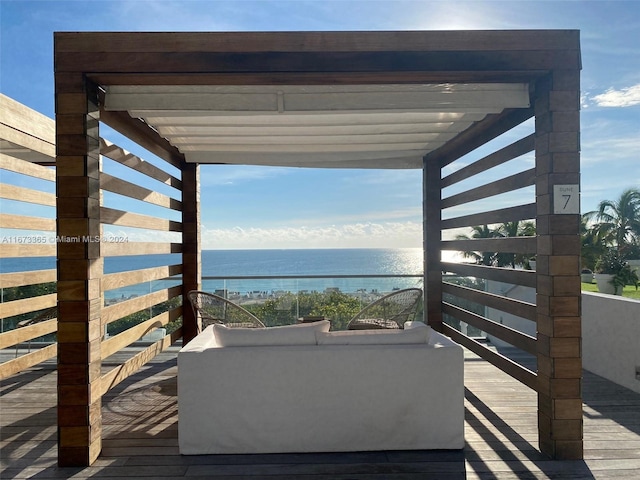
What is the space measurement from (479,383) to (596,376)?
1375mm

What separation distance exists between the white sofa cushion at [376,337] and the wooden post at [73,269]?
5.21 ft

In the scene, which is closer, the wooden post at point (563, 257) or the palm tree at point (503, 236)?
the wooden post at point (563, 257)

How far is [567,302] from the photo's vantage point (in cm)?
305

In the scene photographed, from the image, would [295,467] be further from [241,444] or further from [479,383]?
[479,383]

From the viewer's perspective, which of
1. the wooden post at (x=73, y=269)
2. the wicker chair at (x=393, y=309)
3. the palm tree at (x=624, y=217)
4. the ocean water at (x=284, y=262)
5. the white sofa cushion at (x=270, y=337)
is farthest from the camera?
the ocean water at (x=284, y=262)

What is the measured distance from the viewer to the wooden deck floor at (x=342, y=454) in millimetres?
2771

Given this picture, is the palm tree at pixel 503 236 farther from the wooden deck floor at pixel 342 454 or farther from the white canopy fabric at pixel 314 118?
the wooden deck floor at pixel 342 454

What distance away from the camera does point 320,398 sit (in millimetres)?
3012

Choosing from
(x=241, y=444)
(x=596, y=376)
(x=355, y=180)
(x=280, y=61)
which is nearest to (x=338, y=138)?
(x=280, y=61)

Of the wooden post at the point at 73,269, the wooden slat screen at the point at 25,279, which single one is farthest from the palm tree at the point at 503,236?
the wooden post at the point at 73,269

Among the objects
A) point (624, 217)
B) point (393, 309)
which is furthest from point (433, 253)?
point (624, 217)

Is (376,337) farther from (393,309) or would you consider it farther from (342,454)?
(393,309)

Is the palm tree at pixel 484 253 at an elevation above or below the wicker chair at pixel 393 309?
above

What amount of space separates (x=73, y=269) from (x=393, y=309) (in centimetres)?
354
